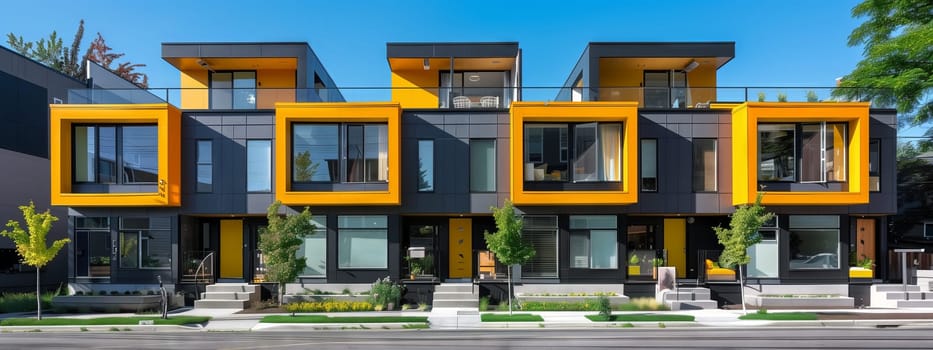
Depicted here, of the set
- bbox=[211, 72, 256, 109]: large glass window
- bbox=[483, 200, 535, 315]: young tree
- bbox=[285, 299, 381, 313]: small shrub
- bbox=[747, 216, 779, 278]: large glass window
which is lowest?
bbox=[285, 299, 381, 313]: small shrub

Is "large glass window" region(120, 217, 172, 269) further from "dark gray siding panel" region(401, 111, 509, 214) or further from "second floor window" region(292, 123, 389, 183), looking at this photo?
"dark gray siding panel" region(401, 111, 509, 214)

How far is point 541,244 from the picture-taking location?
22.5 m

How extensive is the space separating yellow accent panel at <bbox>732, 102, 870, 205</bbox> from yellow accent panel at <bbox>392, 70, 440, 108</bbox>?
1231cm

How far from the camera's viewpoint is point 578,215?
22531 mm

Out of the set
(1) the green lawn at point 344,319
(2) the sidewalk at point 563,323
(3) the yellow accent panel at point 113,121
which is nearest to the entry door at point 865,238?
(2) the sidewalk at point 563,323

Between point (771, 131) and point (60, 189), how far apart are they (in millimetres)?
27404

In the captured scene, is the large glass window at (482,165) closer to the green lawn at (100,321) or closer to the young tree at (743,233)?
the young tree at (743,233)

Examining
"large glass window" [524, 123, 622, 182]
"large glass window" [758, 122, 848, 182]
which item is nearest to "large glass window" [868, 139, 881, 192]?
"large glass window" [758, 122, 848, 182]

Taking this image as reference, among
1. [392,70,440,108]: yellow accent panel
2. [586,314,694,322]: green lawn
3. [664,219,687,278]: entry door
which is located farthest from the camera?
[392,70,440,108]: yellow accent panel

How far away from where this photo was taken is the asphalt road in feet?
46.1

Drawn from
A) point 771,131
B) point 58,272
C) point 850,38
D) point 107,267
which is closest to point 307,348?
point 107,267

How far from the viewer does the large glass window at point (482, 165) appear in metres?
23.0

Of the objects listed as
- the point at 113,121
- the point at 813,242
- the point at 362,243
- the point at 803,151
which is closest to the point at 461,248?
the point at 362,243

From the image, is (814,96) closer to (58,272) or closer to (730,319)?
(730,319)
